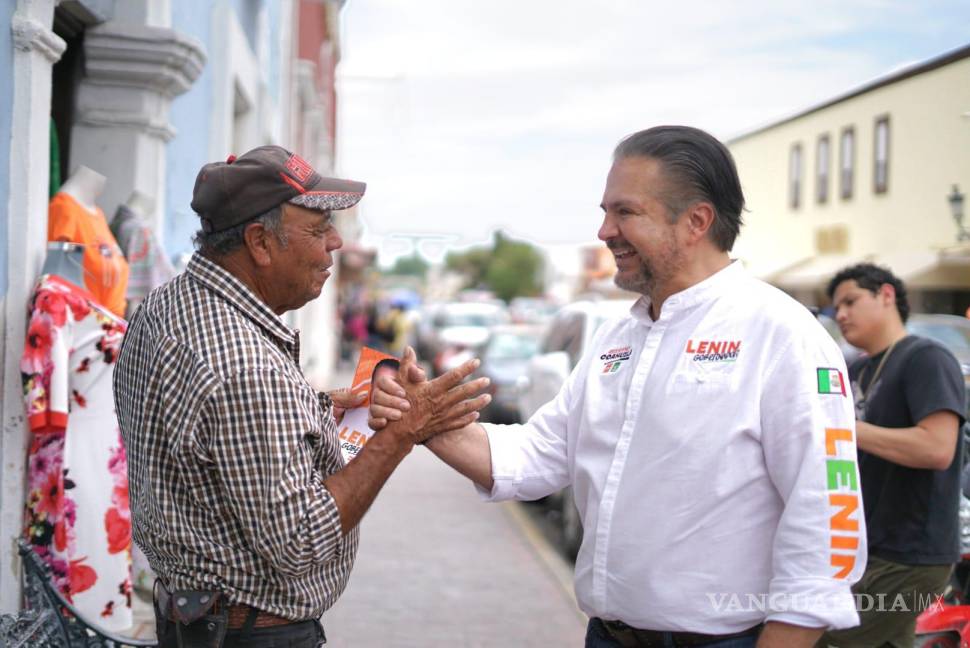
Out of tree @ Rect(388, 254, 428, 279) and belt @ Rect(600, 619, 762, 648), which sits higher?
tree @ Rect(388, 254, 428, 279)


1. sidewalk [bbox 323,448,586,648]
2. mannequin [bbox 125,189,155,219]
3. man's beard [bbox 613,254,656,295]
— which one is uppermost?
mannequin [bbox 125,189,155,219]

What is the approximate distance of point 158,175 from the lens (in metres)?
5.56

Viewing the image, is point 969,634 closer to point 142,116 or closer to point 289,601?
point 289,601

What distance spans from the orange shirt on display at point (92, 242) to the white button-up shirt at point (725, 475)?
2.80 meters

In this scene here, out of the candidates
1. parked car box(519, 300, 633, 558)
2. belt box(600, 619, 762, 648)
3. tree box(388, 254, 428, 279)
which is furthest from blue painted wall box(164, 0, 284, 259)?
tree box(388, 254, 428, 279)

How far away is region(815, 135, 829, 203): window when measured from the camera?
28.8 metres

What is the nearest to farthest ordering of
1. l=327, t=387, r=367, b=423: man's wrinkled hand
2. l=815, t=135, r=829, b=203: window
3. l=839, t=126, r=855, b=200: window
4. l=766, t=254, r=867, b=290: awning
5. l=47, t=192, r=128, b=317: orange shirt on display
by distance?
l=327, t=387, r=367, b=423: man's wrinkled hand, l=47, t=192, r=128, b=317: orange shirt on display, l=839, t=126, r=855, b=200: window, l=766, t=254, r=867, b=290: awning, l=815, t=135, r=829, b=203: window

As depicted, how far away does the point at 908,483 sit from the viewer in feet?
11.5

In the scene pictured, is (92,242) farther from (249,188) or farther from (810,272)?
(810,272)

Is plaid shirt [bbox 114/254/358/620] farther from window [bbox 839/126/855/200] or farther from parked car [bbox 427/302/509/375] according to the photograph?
window [bbox 839/126/855/200]

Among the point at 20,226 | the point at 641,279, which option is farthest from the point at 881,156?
the point at 641,279

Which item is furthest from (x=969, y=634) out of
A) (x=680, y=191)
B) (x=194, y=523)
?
(x=194, y=523)

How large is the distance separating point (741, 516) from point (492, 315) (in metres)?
26.4

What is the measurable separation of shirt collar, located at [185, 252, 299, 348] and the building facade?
43.0 ft
